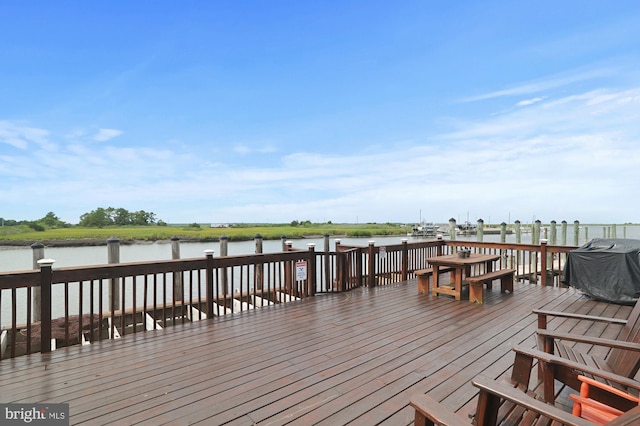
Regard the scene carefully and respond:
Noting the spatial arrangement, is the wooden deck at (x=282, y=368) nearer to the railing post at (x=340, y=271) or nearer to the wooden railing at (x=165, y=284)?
the wooden railing at (x=165, y=284)

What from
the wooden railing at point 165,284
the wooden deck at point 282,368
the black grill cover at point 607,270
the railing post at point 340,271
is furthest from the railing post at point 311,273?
the black grill cover at point 607,270

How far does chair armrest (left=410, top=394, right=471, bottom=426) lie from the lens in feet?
3.39

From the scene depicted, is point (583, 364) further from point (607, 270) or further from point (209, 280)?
point (607, 270)

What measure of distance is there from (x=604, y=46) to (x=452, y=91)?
3.13 metres

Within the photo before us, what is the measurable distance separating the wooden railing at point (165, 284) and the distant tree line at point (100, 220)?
5.82 m

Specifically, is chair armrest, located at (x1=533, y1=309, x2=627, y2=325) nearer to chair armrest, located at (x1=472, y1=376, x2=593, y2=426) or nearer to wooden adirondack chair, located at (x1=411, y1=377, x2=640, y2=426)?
wooden adirondack chair, located at (x1=411, y1=377, x2=640, y2=426)

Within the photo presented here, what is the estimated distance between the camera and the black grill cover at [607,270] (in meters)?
4.71

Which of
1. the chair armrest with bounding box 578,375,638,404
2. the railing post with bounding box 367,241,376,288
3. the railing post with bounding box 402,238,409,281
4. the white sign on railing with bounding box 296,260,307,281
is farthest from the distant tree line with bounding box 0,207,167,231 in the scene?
the chair armrest with bounding box 578,375,638,404

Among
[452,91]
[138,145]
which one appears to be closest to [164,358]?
[452,91]

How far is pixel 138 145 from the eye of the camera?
13125mm

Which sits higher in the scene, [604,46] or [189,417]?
[604,46]

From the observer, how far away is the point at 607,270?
4.93 metres

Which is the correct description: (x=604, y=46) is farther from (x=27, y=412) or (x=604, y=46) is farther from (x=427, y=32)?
(x=27, y=412)

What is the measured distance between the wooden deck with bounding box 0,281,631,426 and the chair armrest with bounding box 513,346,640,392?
2.01 ft
